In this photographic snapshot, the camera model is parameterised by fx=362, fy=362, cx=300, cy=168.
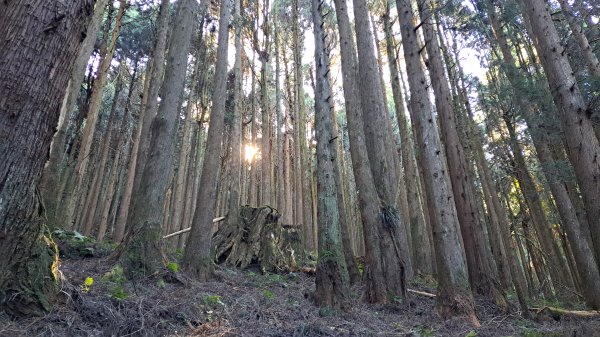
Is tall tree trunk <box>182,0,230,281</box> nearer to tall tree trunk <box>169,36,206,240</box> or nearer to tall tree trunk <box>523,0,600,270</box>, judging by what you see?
tall tree trunk <box>523,0,600,270</box>

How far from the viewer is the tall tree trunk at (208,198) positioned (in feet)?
21.4

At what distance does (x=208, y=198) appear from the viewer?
702 cm

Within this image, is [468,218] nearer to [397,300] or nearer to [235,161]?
[397,300]

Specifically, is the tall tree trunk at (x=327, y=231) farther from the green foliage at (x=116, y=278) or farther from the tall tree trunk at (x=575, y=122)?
the tall tree trunk at (x=575, y=122)

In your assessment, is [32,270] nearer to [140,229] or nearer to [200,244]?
[140,229]

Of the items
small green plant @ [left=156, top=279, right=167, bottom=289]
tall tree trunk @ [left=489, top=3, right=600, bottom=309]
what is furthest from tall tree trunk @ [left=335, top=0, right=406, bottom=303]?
tall tree trunk @ [left=489, top=3, right=600, bottom=309]

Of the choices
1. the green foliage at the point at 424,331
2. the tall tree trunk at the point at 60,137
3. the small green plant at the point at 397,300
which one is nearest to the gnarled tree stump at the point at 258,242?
the tall tree trunk at the point at 60,137

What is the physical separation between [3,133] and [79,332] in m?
1.45

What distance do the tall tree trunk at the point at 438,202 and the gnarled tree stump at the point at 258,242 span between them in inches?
194

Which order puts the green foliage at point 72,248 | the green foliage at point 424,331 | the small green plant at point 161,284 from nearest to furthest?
the green foliage at point 424,331 < the small green plant at point 161,284 < the green foliage at point 72,248

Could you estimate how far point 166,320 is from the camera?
3432 mm

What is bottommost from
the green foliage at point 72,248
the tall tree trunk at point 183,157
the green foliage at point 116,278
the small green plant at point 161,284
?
the small green plant at point 161,284

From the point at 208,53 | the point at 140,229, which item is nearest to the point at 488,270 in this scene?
the point at 140,229

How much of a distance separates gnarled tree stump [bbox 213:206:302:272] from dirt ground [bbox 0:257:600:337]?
2692 millimetres
